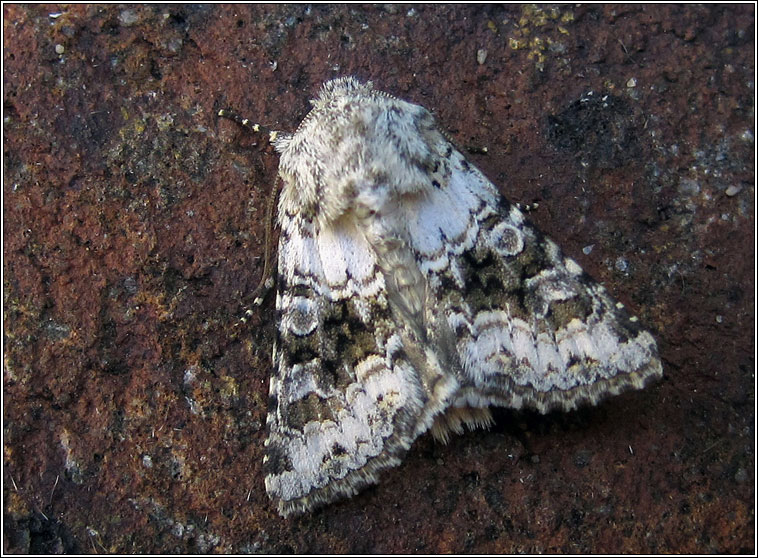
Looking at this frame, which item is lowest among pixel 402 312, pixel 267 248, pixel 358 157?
pixel 402 312

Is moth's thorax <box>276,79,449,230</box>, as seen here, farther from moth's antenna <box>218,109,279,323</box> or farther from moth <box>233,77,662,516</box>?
moth's antenna <box>218,109,279,323</box>

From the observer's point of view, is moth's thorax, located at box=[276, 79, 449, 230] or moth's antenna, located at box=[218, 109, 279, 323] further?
moth's antenna, located at box=[218, 109, 279, 323]

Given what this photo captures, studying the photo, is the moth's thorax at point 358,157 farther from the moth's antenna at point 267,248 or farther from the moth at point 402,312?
the moth's antenna at point 267,248

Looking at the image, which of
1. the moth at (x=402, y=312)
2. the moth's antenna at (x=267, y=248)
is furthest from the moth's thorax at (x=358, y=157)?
the moth's antenna at (x=267, y=248)

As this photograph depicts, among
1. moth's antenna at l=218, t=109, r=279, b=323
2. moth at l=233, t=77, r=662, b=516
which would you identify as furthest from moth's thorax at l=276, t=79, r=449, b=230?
moth's antenna at l=218, t=109, r=279, b=323

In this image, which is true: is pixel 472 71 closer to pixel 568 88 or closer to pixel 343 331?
pixel 568 88

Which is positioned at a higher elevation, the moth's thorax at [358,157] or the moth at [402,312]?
the moth's thorax at [358,157]

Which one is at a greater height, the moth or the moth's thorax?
the moth's thorax

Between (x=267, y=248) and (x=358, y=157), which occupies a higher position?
(x=358, y=157)
